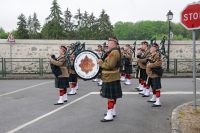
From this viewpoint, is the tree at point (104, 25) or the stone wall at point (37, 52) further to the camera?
the tree at point (104, 25)

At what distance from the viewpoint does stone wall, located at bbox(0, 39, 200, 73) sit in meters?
23.7

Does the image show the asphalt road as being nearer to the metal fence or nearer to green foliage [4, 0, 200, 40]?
the metal fence

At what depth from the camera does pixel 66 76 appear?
11.0m

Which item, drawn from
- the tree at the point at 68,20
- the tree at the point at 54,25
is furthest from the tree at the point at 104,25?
the tree at the point at 68,20

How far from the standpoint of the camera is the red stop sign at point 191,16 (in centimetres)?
866

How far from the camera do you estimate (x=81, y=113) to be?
366 inches

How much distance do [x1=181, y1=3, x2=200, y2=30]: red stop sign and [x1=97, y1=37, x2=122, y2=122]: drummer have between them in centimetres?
182

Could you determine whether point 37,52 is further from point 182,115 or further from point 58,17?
point 58,17

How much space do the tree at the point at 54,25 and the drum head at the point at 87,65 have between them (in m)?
51.6

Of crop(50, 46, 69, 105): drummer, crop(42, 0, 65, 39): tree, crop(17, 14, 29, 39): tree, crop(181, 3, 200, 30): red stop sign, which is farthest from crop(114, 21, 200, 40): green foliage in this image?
crop(181, 3, 200, 30): red stop sign

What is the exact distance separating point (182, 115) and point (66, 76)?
3.97 m

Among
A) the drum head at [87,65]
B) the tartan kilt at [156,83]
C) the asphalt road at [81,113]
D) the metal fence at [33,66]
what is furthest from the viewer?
the metal fence at [33,66]

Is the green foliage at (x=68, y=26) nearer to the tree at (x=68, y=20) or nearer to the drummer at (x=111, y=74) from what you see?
the tree at (x=68, y=20)

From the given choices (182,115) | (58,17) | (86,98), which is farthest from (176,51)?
(58,17)
